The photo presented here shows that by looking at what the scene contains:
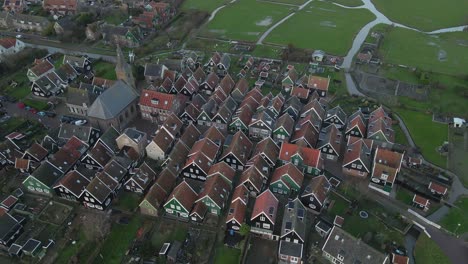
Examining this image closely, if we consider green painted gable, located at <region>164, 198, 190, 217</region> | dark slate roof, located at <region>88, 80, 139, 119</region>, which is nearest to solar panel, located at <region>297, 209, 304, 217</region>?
green painted gable, located at <region>164, 198, 190, 217</region>

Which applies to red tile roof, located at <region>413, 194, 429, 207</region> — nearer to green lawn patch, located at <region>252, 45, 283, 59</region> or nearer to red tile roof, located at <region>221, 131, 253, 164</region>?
red tile roof, located at <region>221, 131, 253, 164</region>

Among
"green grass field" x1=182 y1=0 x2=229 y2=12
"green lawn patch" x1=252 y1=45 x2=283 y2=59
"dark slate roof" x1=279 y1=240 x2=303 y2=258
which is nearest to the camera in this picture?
"dark slate roof" x1=279 y1=240 x2=303 y2=258

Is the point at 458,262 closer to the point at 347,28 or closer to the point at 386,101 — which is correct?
the point at 386,101

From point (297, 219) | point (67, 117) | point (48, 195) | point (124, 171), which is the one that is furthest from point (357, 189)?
point (67, 117)

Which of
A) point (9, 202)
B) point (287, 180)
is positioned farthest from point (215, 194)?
point (9, 202)

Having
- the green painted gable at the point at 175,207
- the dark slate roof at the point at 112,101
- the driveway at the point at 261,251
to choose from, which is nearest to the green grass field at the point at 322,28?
the dark slate roof at the point at 112,101

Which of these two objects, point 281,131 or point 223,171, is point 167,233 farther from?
point 281,131

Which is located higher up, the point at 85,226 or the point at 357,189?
the point at 357,189
